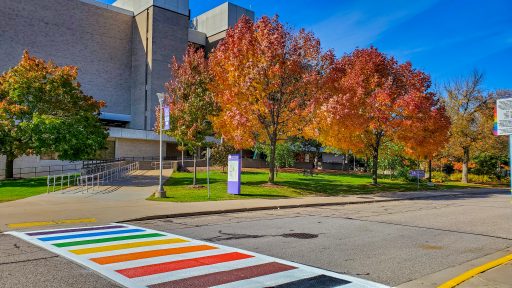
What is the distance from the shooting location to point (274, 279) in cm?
620

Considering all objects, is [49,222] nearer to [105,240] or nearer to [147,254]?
[105,240]

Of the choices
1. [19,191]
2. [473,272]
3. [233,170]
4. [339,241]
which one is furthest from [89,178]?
[473,272]

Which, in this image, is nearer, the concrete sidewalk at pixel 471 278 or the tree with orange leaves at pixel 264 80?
the concrete sidewalk at pixel 471 278

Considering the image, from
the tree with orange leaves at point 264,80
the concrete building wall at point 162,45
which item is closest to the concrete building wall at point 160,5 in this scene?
the concrete building wall at point 162,45

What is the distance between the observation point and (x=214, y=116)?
79.8 ft

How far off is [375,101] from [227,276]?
22.2 m

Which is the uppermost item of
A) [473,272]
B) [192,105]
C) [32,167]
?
[192,105]

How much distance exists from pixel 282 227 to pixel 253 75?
12.2m

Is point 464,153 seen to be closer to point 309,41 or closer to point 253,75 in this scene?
point 309,41

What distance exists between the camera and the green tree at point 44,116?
26.2 metres

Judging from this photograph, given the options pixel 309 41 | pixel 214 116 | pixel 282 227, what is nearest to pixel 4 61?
pixel 214 116

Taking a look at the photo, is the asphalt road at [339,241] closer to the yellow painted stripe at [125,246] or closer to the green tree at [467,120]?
the yellow painted stripe at [125,246]

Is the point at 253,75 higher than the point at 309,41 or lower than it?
lower

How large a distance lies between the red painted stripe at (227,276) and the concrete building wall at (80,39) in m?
55.0
